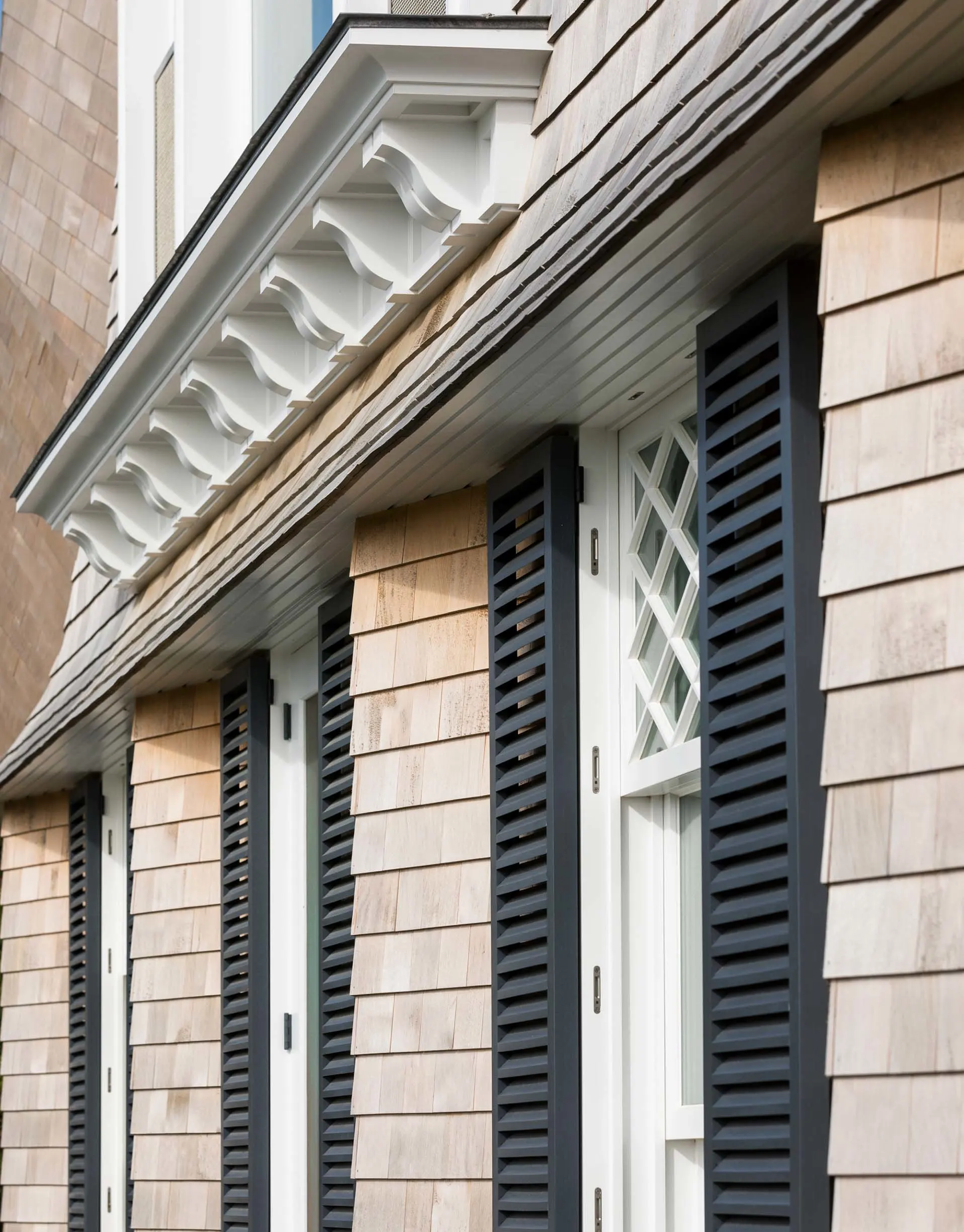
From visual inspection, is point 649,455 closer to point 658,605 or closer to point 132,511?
point 658,605

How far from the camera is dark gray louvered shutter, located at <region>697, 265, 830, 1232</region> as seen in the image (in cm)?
346

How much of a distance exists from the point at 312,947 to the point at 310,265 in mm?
2619

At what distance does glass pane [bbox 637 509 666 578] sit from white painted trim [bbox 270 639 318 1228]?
2.32 meters

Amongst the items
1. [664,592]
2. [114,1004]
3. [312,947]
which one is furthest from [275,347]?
[114,1004]

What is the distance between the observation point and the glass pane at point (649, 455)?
4703 mm

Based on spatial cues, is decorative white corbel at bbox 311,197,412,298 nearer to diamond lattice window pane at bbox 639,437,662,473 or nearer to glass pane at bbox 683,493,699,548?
diamond lattice window pane at bbox 639,437,662,473

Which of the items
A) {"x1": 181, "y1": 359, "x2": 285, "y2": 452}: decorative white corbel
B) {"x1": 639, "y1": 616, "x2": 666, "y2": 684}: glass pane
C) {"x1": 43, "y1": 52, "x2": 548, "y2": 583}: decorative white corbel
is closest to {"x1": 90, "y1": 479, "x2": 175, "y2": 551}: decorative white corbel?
{"x1": 43, "y1": 52, "x2": 548, "y2": 583}: decorative white corbel

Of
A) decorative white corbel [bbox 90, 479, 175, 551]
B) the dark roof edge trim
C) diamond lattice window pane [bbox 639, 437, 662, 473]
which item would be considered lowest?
diamond lattice window pane [bbox 639, 437, 662, 473]

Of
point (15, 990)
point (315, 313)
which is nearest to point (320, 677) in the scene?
point (315, 313)

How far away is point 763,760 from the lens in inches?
145

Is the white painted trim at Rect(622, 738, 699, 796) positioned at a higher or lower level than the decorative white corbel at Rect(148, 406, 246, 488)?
lower

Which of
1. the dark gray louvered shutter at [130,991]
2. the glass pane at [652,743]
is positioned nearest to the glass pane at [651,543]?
the glass pane at [652,743]

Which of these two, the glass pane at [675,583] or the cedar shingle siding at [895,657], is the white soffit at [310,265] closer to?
the glass pane at [675,583]

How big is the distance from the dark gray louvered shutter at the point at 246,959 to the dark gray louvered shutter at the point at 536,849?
2.30 metres
